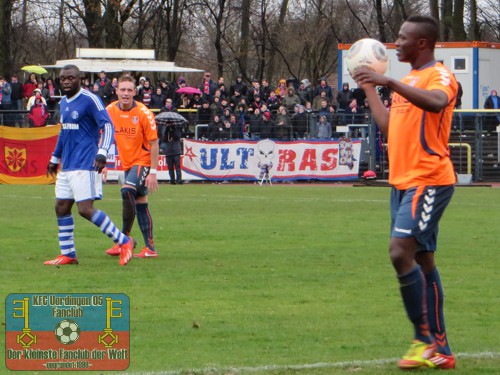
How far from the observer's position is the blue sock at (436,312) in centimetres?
709

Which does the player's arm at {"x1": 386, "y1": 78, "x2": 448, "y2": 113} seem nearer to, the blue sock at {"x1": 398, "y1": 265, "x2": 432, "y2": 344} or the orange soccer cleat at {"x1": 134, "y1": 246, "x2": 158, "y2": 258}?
the blue sock at {"x1": 398, "y1": 265, "x2": 432, "y2": 344}

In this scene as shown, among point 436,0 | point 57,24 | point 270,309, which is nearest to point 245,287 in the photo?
point 270,309

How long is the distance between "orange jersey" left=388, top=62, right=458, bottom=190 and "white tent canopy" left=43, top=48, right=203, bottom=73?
34.8 meters

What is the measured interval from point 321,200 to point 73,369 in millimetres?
17244

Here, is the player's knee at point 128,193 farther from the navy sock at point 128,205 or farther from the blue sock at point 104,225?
the blue sock at point 104,225

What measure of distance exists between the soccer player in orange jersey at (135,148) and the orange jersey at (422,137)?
6.34 m

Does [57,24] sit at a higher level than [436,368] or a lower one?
higher

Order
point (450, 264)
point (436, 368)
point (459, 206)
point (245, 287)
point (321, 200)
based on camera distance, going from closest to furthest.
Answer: point (436, 368), point (245, 287), point (450, 264), point (459, 206), point (321, 200)

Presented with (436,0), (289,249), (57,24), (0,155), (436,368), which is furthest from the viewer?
(57,24)

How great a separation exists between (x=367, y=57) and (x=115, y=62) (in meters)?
36.4

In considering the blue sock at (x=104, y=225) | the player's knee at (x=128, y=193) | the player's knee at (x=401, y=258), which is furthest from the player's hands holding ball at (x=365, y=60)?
the player's knee at (x=128, y=193)

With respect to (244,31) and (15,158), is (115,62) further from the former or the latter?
(244,31)

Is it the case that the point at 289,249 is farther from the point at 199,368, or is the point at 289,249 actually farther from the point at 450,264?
the point at 199,368

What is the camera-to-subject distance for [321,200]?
24.1m
